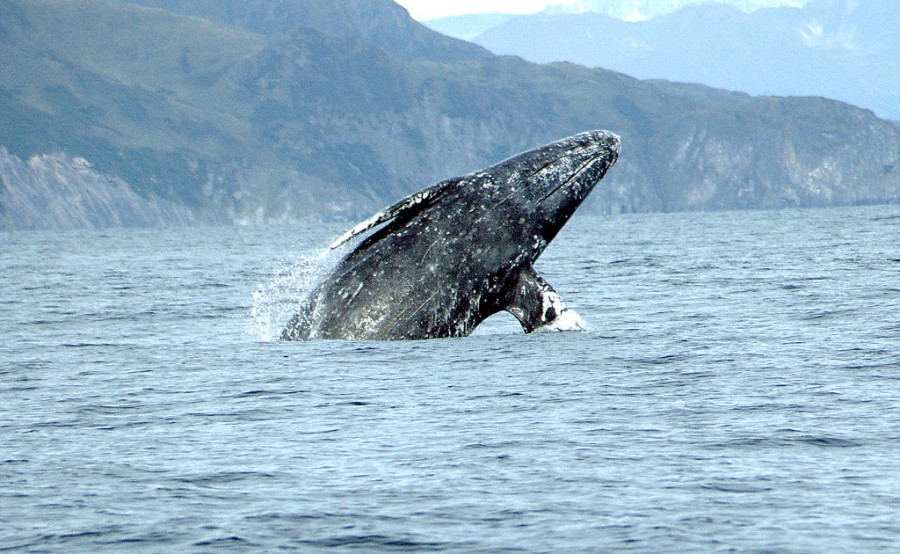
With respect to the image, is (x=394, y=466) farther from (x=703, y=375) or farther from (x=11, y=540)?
(x=703, y=375)

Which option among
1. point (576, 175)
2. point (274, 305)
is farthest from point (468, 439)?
point (274, 305)

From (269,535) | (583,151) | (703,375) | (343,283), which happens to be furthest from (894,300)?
(269,535)

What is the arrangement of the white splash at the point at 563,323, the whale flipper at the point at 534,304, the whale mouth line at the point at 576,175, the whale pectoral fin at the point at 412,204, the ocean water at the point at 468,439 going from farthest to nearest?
the white splash at the point at 563,323
the whale mouth line at the point at 576,175
the whale flipper at the point at 534,304
the whale pectoral fin at the point at 412,204
the ocean water at the point at 468,439

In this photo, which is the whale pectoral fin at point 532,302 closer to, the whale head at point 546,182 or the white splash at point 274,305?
the whale head at point 546,182

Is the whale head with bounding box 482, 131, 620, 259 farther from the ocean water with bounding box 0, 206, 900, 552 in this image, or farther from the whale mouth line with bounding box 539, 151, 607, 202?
the ocean water with bounding box 0, 206, 900, 552

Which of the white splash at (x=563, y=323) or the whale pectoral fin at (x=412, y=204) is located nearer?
the whale pectoral fin at (x=412, y=204)

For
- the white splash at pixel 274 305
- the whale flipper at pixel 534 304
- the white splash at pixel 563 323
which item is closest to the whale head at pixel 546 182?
the whale flipper at pixel 534 304

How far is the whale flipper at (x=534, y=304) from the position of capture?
16.8m

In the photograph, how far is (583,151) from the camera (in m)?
17.7

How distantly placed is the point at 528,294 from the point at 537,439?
5764 millimetres

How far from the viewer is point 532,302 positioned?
671 inches

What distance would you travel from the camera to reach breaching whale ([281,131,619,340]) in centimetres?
1633

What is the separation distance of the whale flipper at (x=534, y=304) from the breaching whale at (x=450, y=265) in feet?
0.04

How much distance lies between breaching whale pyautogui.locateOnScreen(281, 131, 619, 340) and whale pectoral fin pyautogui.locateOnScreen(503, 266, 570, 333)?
0.04ft
